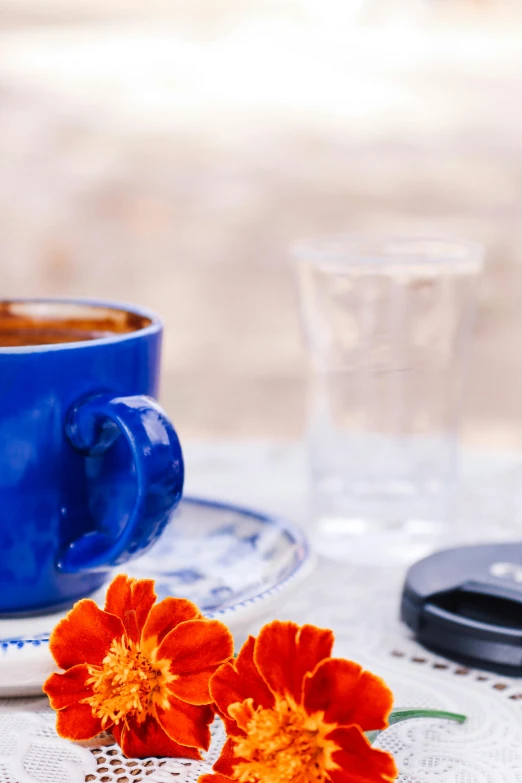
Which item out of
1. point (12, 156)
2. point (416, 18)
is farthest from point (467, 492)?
point (416, 18)

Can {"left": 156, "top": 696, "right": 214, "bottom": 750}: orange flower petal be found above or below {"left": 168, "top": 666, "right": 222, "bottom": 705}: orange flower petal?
below

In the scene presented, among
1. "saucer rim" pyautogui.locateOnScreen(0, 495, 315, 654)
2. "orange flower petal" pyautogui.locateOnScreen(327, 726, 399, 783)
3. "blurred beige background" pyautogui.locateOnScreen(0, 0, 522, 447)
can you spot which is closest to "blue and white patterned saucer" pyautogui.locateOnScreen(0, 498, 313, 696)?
"saucer rim" pyautogui.locateOnScreen(0, 495, 315, 654)

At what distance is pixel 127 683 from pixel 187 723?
3 cm

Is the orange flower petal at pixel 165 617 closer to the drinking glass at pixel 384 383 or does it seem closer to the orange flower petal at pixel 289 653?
the orange flower petal at pixel 289 653

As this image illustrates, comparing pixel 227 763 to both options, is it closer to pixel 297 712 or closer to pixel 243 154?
pixel 297 712

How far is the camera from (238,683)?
339 mm

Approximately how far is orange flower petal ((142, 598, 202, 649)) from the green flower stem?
3.0 inches

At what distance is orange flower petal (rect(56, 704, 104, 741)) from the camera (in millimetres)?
361

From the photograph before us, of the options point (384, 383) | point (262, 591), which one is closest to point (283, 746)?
point (262, 591)

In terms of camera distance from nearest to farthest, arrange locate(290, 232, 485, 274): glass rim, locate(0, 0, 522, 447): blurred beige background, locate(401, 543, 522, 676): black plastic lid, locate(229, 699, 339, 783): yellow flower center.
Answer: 1. locate(229, 699, 339, 783): yellow flower center
2. locate(401, 543, 522, 676): black plastic lid
3. locate(290, 232, 485, 274): glass rim
4. locate(0, 0, 522, 447): blurred beige background

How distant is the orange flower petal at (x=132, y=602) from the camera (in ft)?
1.22

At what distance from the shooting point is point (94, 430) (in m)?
0.43

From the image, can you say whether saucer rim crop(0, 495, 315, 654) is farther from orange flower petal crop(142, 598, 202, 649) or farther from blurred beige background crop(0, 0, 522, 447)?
blurred beige background crop(0, 0, 522, 447)

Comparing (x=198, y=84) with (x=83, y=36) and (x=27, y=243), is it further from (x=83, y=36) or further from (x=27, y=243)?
(x=27, y=243)
